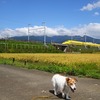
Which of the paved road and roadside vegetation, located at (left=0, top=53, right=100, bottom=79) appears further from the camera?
roadside vegetation, located at (left=0, top=53, right=100, bottom=79)

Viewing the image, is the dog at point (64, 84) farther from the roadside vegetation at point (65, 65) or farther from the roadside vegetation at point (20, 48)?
the roadside vegetation at point (20, 48)

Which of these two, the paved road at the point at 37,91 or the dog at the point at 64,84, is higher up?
the dog at the point at 64,84

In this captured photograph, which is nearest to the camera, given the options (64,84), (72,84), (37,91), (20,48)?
(72,84)

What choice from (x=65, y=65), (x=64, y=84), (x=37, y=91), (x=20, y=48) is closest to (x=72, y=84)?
(x=64, y=84)

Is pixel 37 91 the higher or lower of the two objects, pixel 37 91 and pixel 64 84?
the lower

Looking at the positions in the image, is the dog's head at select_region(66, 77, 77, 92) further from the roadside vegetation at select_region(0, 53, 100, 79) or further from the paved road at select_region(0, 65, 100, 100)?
the roadside vegetation at select_region(0, 53, 100, 79)

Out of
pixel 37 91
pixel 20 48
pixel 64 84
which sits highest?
pixel 20 48

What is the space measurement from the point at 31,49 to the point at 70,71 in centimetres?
6987

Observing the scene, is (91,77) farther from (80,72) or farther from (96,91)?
(96,91)

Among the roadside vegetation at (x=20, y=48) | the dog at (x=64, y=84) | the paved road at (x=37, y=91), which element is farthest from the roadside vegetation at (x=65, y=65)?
the roadside vegetation at (x=20, y=48)

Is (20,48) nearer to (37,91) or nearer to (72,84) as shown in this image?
(37,91)

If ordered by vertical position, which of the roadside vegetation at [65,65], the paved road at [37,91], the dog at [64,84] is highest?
the dog at [64,84]

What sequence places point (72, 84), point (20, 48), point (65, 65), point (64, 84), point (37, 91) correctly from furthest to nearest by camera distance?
point (20, 48) < point (65, 65) < point (37, 91) < point (64, 84) < point (72, 84)

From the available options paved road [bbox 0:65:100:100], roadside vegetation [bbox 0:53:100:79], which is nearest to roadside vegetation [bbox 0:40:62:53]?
roadside vegetation [bbox 0:53:100:79]
